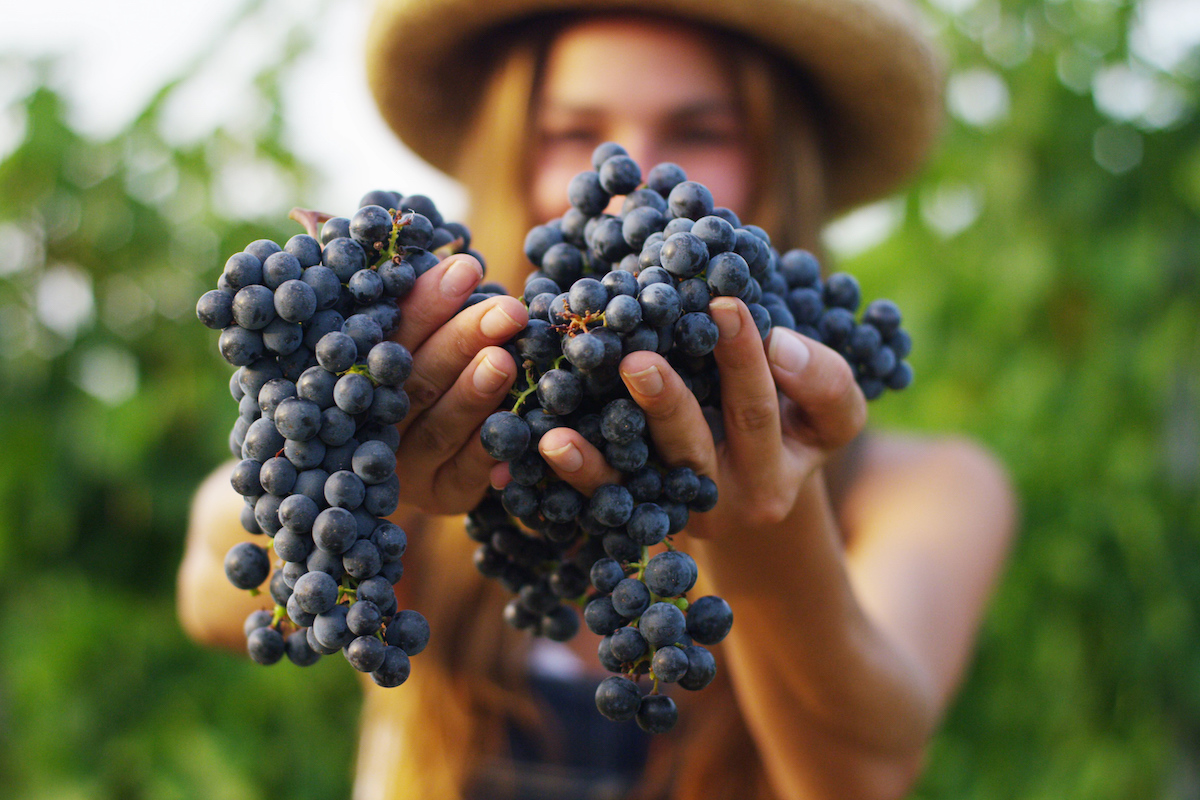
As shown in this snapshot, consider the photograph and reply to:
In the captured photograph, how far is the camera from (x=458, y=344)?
27.0 inches

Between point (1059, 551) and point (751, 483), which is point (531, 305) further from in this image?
point (1059, 551)

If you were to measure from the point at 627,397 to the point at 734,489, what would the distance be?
0.20 meters

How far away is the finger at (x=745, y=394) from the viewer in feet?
2.22

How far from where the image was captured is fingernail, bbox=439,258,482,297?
2.25 feet

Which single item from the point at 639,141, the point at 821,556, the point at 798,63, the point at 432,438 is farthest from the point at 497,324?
the point at 798,63

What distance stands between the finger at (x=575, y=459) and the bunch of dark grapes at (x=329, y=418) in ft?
0.43

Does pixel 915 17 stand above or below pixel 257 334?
above

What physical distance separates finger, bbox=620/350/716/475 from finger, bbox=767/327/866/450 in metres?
0.12

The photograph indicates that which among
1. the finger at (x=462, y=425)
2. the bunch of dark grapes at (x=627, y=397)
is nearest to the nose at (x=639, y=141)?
the bunch of dark grapes at (x=627, y=397)

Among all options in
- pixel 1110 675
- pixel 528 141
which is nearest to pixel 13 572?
pixel 528 141

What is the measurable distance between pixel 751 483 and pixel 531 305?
294mm

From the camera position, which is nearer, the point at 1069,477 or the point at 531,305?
the point at 531,305

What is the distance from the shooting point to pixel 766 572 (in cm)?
101

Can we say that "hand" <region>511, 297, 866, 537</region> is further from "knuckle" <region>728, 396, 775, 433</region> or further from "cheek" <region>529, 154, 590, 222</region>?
"cheek" <region>529, 154, 590, 222</region>
